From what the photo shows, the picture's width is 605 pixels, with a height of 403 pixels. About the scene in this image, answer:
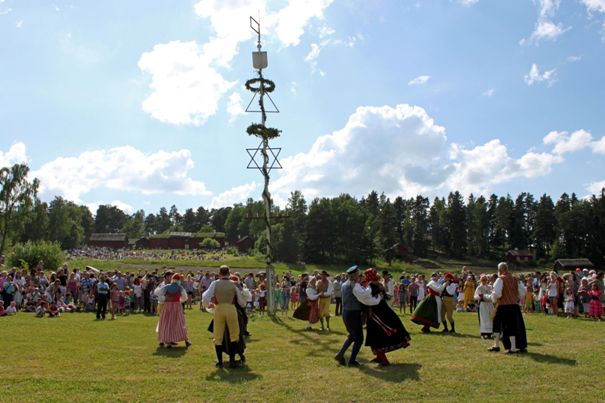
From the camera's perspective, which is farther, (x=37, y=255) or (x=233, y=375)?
(x=37, y=255)

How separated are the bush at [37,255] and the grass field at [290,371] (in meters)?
29.2

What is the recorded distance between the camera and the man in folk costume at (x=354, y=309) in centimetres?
1030

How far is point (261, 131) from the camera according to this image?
22.9 metres

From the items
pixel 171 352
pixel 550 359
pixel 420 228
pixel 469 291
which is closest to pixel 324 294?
pixel 171 352

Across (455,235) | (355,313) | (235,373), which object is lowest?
(235,373)

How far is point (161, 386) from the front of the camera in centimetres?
859

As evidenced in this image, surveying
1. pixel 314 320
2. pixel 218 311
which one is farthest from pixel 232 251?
pixel 218 311

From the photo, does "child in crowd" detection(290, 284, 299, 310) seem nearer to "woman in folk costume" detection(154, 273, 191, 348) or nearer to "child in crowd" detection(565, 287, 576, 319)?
"child in crowd" detection(565, 287, 576, 319)

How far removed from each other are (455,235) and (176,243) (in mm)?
68870

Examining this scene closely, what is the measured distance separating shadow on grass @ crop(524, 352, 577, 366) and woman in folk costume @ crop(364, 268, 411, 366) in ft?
9.30

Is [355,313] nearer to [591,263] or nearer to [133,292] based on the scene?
[133,292]

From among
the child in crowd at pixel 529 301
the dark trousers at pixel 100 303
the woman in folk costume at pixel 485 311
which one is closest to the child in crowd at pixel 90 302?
the dark trousers at pixel 100 303

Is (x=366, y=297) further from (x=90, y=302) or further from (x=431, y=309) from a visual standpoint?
(x=90, y=302)

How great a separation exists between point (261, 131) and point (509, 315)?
14.4 m
